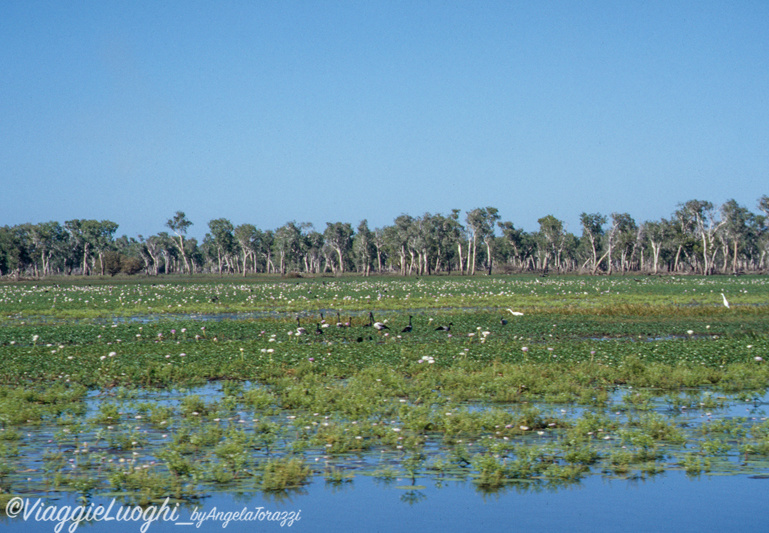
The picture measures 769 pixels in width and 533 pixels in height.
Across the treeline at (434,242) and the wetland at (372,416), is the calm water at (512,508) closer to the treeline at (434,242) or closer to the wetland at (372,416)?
the wetland at (372,416)

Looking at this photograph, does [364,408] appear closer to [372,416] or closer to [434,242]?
[372,416]

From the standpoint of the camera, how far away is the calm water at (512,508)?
28.5 feet

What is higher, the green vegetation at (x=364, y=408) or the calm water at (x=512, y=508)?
the green vegetation at (x=364, y=408)

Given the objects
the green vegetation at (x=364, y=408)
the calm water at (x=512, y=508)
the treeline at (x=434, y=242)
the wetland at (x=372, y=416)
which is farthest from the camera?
the treeline at (x=434, y=242)

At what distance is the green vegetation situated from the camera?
33.0 ft

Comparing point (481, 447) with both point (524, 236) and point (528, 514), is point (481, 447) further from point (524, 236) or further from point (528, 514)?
point (524, 236)

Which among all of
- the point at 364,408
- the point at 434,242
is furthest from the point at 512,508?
the point at 434,242

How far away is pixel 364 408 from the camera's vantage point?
43.9 feet

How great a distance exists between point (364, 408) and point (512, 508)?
4607 mm

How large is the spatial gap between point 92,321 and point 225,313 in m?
7.15

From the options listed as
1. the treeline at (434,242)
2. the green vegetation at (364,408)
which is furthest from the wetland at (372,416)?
the treeline at (434,242)

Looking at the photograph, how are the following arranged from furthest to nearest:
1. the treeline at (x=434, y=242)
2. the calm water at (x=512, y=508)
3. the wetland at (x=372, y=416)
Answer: the treeline at (x=434, y=242), the wetland at (x=372, y=416), the calm water at (x=512, y=508)

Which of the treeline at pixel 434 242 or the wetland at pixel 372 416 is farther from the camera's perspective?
the treeline at pixel 434 242

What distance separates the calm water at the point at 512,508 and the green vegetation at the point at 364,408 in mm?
279
